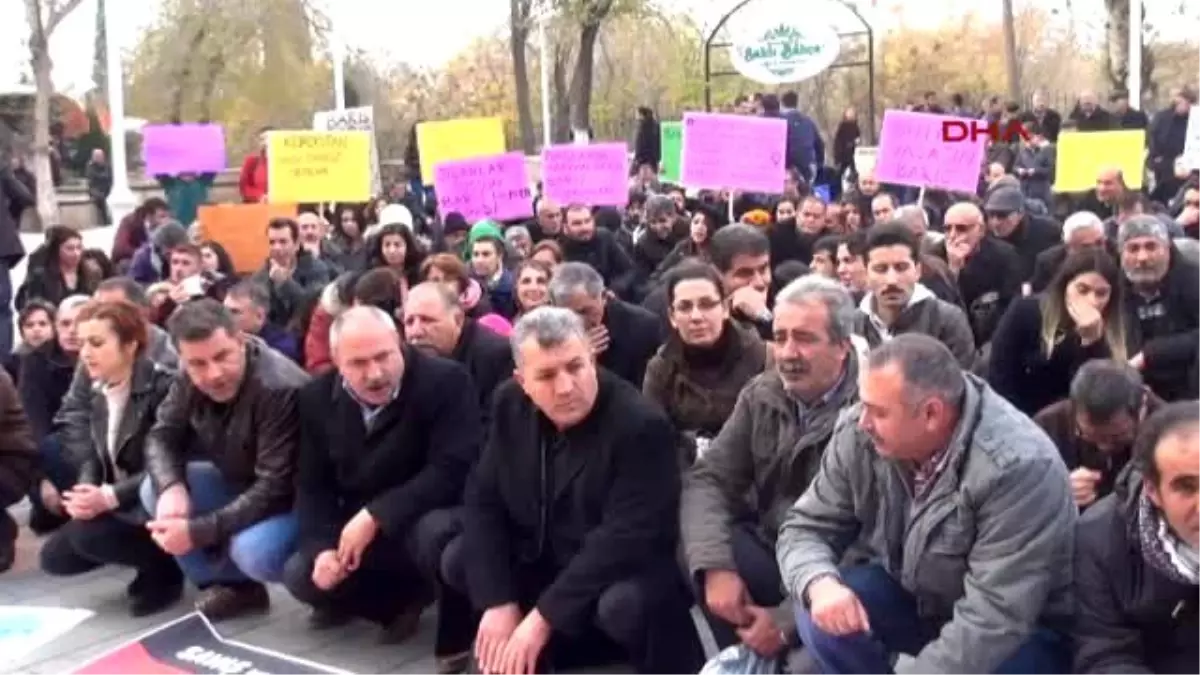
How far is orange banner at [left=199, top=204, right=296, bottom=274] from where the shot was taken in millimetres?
10805

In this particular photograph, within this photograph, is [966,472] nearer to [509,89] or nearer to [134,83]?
[134,83]

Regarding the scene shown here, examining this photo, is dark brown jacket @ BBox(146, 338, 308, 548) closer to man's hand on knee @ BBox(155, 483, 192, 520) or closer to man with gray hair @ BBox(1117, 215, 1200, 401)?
man's hand on knee @ BBox(155, 483, 192, 520)

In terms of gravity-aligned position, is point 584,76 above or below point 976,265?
above

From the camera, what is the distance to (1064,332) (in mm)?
6211

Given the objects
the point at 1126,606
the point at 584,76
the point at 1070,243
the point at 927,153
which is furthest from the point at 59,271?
the point at 584,76

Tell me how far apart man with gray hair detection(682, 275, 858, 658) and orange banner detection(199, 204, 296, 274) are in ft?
21.6

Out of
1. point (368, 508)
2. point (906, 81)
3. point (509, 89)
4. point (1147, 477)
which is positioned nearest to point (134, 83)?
point (509, 89)

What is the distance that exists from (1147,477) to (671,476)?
1.63 meters

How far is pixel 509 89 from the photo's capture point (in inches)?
1660

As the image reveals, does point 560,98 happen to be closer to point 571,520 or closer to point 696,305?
point 696,305

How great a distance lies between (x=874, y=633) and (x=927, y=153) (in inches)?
277

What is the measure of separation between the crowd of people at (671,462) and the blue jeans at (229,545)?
10mm

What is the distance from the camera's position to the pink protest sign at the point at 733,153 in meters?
11.0

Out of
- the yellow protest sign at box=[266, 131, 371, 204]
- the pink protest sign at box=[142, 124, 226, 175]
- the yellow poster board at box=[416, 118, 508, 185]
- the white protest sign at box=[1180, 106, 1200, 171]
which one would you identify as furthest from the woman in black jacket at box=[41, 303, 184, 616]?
the white protest sign at box=[1180, 106, 1200, 171]
